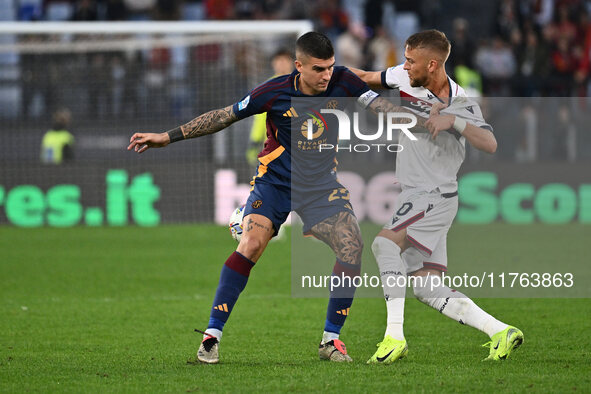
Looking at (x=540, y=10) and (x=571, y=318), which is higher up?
(x=540, y=10)

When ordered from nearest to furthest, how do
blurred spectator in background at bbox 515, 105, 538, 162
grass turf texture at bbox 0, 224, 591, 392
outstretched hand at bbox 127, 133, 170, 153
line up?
grass turf texture at bbox 0, 224, 591, 392 → outstretched hand at bbox 127, 133, 170, 153 → blurred spectator in background at bbox 515, 105, 538, 162

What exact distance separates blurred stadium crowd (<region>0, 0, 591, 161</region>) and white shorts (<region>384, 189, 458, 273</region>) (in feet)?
31.8

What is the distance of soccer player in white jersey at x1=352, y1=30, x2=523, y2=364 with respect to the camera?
532 cm

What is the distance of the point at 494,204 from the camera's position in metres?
13.9

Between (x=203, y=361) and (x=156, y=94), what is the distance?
1119cm

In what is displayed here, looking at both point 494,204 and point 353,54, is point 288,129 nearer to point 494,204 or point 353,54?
point 494,204

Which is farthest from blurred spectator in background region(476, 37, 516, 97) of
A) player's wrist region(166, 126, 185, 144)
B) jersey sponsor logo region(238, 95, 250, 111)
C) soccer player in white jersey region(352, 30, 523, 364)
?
player's wrist region(166, 126, 185, 144)

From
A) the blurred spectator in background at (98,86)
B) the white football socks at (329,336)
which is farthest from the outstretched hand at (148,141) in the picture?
the blurred spectator in background at (98,86)

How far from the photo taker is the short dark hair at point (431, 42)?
5.39 meters

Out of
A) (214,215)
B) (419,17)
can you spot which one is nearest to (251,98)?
(214,215)

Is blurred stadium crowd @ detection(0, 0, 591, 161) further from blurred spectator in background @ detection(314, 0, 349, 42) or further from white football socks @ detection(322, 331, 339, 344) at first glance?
white football socks @ detection(322, 331, 339, 344)

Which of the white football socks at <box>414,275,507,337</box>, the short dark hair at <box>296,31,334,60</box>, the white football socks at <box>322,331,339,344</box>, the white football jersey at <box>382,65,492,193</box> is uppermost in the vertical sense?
the short dark hair at <box>296,31,334,60</box>

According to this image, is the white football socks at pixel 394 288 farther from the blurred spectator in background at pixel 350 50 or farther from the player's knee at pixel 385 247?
the blurred spectator in background at pixel 350 50

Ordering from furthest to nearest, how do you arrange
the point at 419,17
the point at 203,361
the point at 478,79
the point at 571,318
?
the point at 419,17
the point at 478,79
the point at 571,318
the point at 203,361
